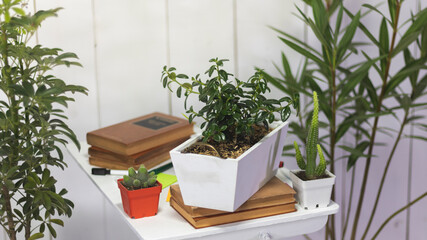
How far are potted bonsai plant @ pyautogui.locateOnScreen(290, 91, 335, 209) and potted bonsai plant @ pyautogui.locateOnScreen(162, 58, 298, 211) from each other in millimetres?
68

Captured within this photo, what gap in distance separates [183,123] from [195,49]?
1.37 feet

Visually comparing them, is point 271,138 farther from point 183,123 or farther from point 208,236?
point 183,123

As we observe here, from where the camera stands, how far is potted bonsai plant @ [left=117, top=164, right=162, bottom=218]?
1219 millimetres

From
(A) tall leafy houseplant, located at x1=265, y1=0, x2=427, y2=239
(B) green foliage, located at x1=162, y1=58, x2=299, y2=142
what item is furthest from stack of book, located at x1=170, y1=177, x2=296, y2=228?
(A) tall leafy houseplant, located at x1=265, y1=0, x2=427, y2=239

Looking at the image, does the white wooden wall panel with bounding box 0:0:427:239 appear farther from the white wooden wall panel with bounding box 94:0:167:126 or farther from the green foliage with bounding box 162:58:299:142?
the green foliage with bounding box 162:58:299:142

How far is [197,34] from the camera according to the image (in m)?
1.97

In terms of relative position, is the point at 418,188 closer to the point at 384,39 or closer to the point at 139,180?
the point at 384,39

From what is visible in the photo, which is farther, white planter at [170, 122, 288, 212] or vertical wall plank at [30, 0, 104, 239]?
vertical wall plank at [30, 0, 104, 239]

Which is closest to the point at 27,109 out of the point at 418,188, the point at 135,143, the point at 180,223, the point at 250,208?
the point at 135,143

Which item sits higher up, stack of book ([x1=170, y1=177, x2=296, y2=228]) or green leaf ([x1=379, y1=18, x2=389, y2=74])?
green leaf ([x1=379, y1=18, x2=389, y2=74])

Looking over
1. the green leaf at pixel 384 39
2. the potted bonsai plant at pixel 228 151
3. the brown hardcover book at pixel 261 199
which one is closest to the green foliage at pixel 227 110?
the potted bonsai plant at pixel 228 151

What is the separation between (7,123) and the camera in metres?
1.36

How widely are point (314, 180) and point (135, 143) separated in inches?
20.0

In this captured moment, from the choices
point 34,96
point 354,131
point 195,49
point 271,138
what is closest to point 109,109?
point 195,49
